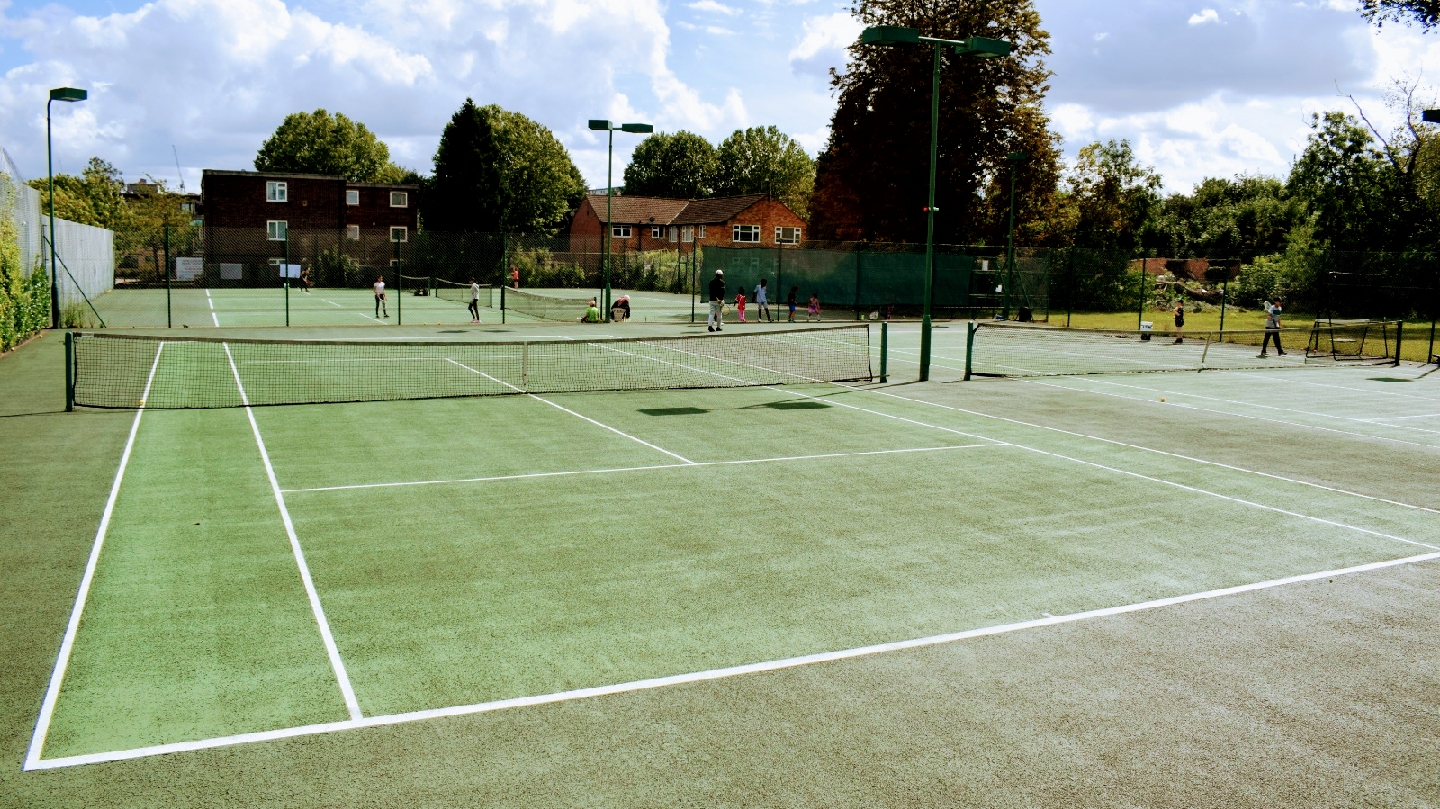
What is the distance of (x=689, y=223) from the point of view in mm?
83000

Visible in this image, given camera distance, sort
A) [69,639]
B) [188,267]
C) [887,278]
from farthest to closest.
→ [188,267] → [887,278] → [69,639]

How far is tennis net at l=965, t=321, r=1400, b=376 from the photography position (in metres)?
25.6

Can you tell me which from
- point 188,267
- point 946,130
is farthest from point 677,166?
point 946,130

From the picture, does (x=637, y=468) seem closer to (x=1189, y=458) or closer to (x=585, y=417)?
(x=585, y=417)

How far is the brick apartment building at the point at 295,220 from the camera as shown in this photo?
197ft

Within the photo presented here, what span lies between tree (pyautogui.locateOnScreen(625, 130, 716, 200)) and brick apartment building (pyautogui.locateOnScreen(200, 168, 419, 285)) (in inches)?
1691

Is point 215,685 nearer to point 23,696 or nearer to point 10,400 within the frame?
point 23,696

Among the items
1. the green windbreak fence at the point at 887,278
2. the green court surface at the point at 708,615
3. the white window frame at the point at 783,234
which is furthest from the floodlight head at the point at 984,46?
the white window frame at the point at 783,234

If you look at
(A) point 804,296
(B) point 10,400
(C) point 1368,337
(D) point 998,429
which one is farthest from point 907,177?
(B) point 10,400

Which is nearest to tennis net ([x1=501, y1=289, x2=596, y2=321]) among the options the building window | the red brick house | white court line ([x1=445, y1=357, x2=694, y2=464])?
white court line ([x1=445, y1=357, x2=694, y2=464])

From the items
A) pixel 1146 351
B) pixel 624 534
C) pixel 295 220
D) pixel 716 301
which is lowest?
pixel 624 534

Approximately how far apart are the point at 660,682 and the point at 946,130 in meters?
47.7

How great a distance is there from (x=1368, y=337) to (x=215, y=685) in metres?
39.5

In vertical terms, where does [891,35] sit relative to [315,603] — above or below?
above
